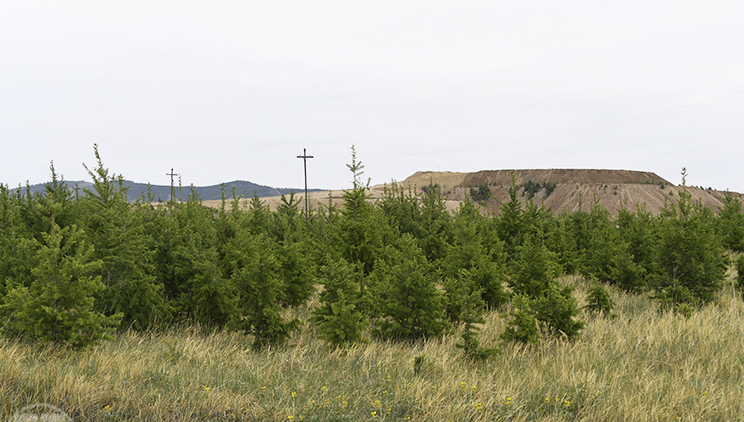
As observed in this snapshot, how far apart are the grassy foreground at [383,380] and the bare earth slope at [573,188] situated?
55.4 m

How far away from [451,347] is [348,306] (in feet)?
5.78

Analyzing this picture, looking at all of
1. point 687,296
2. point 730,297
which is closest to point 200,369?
point 687,296

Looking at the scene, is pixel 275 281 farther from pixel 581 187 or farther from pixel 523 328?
pixel 581 187

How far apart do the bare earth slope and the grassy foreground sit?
182ft

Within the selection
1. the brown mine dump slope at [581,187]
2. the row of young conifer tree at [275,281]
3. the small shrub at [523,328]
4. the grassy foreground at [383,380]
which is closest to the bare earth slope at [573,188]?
the brown mine dump slope at [581,187]

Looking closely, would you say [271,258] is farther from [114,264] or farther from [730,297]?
[730,297]

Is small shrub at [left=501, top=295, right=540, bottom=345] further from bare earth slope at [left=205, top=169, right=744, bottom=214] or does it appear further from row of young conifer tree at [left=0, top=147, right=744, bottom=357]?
bare earth slope at [left=205, top=169, right=744, bottom=214]

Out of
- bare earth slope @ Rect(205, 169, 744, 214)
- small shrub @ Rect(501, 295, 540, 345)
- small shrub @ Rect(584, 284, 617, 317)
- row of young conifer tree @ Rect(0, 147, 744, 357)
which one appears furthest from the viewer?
bare earth slope @ Rect(205, 169, 744, 214)

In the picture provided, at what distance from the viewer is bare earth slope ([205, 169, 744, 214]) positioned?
8819 cm

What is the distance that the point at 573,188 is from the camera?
10144 centimetres

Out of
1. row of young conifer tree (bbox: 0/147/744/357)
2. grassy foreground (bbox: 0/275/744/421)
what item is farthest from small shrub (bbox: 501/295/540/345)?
grassy foreground (bbox: 0/275/744/421)

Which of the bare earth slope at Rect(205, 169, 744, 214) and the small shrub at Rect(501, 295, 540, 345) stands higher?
the bare earth slope at Rect(205, 169, 744, 214)

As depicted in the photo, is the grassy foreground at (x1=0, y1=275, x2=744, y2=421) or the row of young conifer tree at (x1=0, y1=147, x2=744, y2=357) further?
the row of young conifer tree at (x1=0, y1=147, x2=744, y2=357)

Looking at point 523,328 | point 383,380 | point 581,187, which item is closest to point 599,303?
point 523,328
